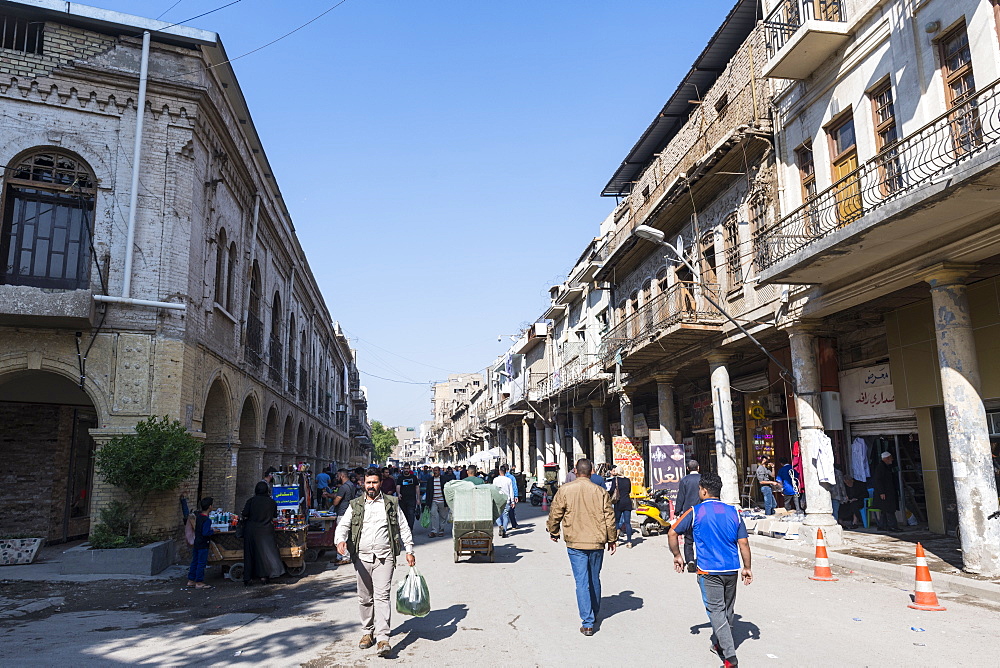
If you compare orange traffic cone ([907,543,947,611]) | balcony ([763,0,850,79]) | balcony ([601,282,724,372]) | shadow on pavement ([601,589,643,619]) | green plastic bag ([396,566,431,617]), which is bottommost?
shadow on pavement ([601,589,643,619])

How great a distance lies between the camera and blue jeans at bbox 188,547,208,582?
34.3ft

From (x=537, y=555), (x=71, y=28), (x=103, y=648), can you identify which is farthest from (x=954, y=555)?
(x=71, y=28)

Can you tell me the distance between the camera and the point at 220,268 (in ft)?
52.4

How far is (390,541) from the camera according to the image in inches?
260

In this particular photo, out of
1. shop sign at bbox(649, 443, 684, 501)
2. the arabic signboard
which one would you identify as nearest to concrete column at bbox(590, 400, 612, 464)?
shop sign at bbox(649, 443, 684, 501)

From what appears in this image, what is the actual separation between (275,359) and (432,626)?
17616 mm

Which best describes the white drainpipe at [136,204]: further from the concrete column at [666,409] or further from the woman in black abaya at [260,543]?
the concrete column at [666,409]

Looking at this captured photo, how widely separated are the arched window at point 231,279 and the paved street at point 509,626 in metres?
7.90

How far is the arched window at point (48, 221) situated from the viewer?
1273cm

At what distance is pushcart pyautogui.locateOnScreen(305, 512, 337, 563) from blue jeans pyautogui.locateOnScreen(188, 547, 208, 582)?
215 centimetres

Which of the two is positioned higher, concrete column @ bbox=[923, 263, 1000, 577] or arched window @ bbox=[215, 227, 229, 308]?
arched window @ bbox=[215, 227, 229, 308]

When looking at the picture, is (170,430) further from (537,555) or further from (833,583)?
(833,583)

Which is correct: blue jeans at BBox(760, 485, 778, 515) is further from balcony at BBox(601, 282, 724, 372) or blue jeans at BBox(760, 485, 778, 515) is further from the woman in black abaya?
the woman in black abaya

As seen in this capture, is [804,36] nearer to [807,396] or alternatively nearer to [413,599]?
[807,396]
